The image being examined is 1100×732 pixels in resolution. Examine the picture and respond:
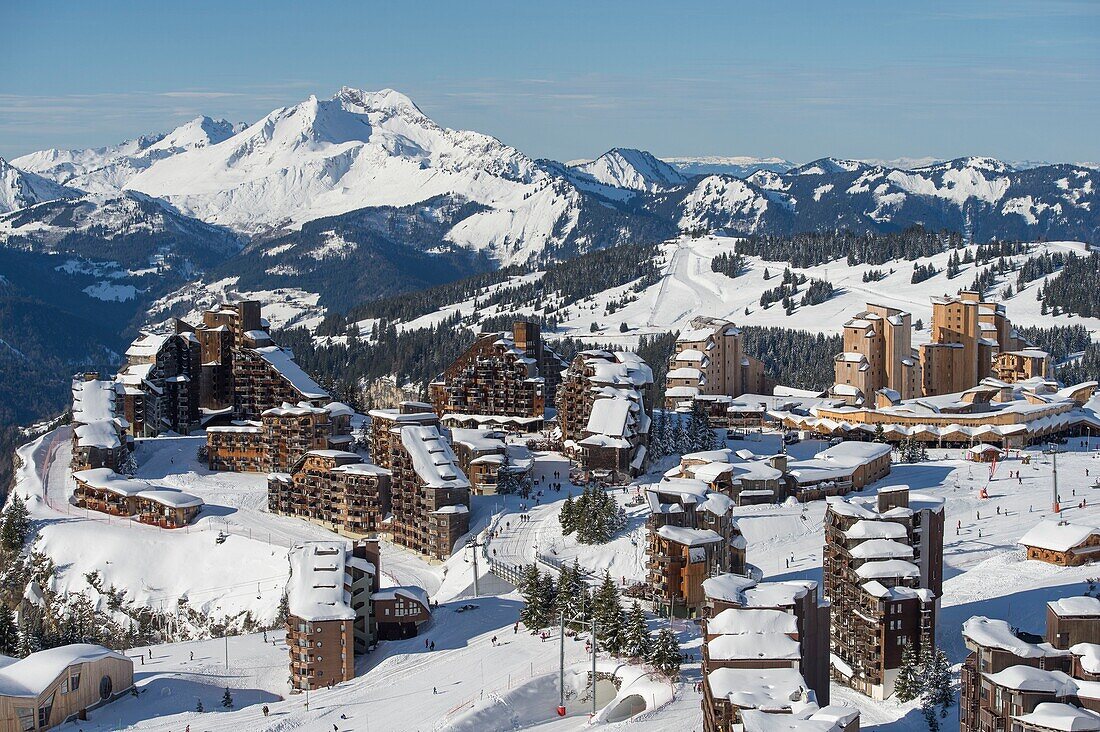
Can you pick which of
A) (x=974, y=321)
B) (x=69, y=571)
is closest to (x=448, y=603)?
(x=69, y=571)

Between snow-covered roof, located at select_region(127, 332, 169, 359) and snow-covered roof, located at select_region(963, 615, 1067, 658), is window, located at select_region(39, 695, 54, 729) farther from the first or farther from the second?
snow-covered roof, located at select_region(127, 332, 169, 359)

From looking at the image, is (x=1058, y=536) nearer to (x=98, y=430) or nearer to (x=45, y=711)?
(x=45, y=711)

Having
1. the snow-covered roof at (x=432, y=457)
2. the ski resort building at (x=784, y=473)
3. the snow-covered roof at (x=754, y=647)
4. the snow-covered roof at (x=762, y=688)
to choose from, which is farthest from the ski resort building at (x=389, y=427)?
the snow-covered roof at (x=762, y=688)

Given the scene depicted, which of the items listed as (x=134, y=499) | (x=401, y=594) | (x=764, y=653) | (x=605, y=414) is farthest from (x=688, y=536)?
(x=134, y=499)

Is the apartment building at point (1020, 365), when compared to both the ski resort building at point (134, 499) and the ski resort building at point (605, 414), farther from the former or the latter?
the ski resort building at point (134, 499)

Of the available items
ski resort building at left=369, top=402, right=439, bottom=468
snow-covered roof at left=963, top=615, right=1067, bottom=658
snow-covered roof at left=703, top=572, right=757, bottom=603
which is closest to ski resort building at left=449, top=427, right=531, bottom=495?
ski resort building at left=369, top=402, right=439, bottom=468
